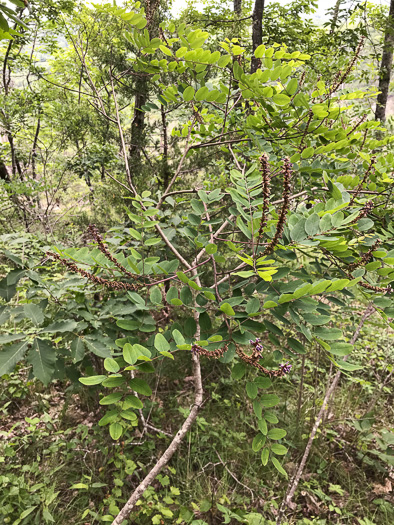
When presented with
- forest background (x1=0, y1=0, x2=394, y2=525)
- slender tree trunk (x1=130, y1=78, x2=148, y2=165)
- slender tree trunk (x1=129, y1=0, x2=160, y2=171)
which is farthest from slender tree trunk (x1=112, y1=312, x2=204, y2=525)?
slender tree trunk (x1=130, y1=78, x2=148, y2=165)

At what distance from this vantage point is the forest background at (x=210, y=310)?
948 mm

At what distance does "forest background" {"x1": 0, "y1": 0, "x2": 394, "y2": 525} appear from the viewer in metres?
0.95

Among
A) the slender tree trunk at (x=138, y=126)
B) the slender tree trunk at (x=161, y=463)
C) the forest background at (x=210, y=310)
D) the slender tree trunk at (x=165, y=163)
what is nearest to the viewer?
the forest background at (x=210, y=310)

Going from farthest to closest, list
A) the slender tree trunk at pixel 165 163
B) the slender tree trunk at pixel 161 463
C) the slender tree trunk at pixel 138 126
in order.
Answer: the slender tree trunk at pixel 165 163 → the slender tree trunk at pixel 138 126 → the slender tree trunk at pixel 161 463

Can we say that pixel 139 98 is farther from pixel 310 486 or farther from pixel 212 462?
pixel 310 486

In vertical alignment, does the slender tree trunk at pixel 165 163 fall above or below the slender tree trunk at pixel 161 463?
above

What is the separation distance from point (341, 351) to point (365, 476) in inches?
95.0

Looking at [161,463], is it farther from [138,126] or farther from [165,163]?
[138,126]

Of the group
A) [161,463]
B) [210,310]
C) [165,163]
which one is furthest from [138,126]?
[161,463]

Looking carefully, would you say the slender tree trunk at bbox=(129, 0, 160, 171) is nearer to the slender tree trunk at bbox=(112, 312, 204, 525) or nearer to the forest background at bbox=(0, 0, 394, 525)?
the forest background at bbox=(0, 0, 394, 525)

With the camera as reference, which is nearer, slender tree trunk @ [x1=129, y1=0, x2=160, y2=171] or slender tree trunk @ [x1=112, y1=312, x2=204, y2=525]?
slender tree trunk @ [x1=112, y1=312, x2=204, y2=525]

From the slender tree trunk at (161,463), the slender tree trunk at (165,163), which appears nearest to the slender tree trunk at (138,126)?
the slender tree trunk at (165,163)

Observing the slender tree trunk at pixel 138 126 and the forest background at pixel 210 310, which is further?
the slender tree trunk at pixel 138 126

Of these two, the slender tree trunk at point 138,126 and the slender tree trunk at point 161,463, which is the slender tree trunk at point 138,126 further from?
the slender tree trunk at point 161,463
